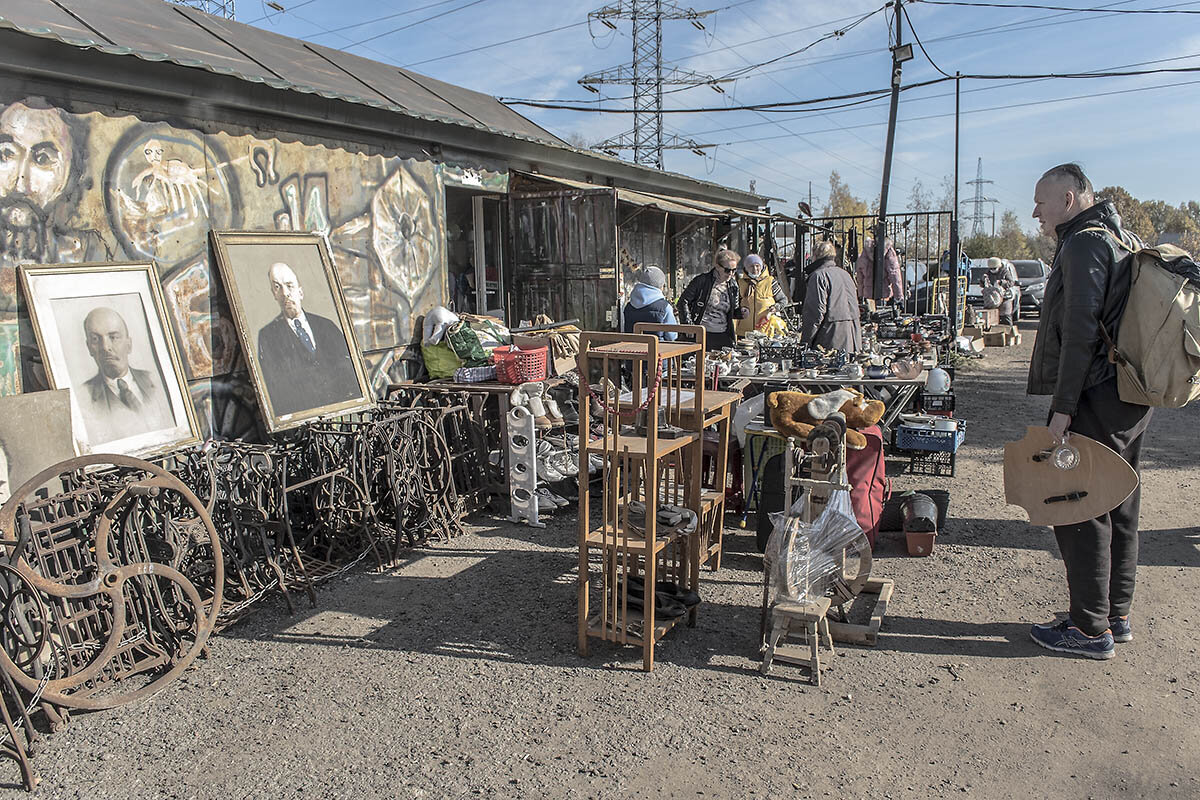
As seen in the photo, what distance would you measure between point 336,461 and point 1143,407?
4683mm

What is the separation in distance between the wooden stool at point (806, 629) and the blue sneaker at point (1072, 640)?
110 cm

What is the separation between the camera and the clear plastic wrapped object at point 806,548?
3.98 metres

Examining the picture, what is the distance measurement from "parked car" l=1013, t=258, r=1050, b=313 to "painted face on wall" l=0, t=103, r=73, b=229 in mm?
25400

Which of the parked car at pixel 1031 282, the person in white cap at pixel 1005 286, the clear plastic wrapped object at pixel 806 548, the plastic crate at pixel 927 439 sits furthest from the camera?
the parked car at pixel 1031 282

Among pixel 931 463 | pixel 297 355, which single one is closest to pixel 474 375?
pixel 297 355

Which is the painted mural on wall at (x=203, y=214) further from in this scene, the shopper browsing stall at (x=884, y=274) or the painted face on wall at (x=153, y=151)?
the shopper browsing stall at (x=884, y=274)

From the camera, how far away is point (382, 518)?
6.10m

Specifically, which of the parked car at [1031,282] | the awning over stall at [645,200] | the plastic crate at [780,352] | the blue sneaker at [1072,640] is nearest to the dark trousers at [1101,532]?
the blue sneaker at [1072,640]

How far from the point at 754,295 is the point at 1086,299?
7.25 metres

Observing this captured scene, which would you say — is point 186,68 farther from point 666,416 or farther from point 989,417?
point 989,417

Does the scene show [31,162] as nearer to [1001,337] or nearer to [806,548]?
[806,548]

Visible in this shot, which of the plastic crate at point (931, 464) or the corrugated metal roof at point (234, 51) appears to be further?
the plastic crate at point (931, 464)

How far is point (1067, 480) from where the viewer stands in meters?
3.95

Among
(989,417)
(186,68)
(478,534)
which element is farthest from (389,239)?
(989,417)
